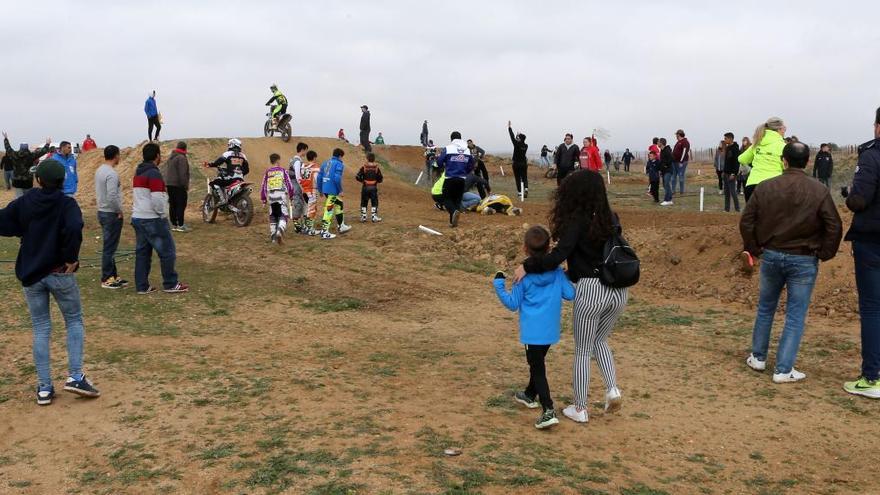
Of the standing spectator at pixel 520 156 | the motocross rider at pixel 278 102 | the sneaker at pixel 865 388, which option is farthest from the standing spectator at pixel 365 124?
the sneaker at pixel 865 388

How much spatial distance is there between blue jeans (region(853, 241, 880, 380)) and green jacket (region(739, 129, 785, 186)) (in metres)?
2.66

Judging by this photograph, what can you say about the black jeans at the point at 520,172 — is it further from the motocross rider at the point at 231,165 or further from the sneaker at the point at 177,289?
the sneaker at the point at 177,289

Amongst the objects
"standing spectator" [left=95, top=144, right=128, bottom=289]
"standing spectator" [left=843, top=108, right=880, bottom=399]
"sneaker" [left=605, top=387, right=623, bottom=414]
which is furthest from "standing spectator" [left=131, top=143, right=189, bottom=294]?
"standing spectator" [left=843, top=108, right=880, bottom=399]

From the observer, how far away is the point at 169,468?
4.23 m

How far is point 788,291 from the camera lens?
20.1 ft

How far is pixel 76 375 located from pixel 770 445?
5215 mm

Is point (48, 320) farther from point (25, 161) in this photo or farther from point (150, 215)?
point (25, 161)

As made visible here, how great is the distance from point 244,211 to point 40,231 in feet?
31.5

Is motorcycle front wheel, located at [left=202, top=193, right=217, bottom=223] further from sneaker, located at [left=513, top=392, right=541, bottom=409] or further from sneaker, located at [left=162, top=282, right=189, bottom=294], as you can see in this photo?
sneaker, located at [left=513, top=392, right=541, bottom=409]

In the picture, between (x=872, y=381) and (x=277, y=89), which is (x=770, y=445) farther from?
(x=277, y=89)

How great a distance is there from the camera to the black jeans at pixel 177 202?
13847 millimetres

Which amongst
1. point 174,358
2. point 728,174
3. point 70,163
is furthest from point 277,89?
point 174,358

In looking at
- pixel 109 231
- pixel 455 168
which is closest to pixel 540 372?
pixel 109 231

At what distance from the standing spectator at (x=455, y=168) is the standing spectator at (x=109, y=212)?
5.93 m
